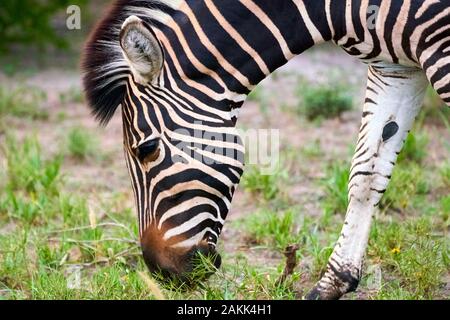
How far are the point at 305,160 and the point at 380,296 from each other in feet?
10.3

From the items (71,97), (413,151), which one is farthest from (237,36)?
(71,97)

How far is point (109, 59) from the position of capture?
4273mm

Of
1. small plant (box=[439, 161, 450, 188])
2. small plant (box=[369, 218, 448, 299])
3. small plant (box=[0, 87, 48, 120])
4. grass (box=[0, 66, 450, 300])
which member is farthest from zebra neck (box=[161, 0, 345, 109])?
small plant (box=[0, 87, 48, 120])

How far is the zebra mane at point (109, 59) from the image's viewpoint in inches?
168

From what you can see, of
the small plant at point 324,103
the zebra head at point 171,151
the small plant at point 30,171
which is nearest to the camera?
the zebra head at point 171,151

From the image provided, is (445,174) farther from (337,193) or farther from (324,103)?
(324,103)

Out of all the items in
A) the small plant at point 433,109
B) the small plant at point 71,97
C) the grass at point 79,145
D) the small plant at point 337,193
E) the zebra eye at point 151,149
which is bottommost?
the small plant at point 337,193

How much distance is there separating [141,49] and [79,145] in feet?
12.5

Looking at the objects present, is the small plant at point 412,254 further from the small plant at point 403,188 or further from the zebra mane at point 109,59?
the zebra mane at point 109,59

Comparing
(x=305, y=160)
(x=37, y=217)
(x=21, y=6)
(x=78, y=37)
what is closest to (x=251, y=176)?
(x=305, y=160)

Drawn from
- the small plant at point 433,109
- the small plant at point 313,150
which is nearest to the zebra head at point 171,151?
the small plant at point 313,150

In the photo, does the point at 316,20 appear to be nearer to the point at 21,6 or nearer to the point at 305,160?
the point at 305,160

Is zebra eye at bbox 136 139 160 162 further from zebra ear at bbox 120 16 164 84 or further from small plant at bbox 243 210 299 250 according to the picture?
small plant at bbox 243 210 299 250

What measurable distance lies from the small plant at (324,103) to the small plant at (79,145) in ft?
7.71
